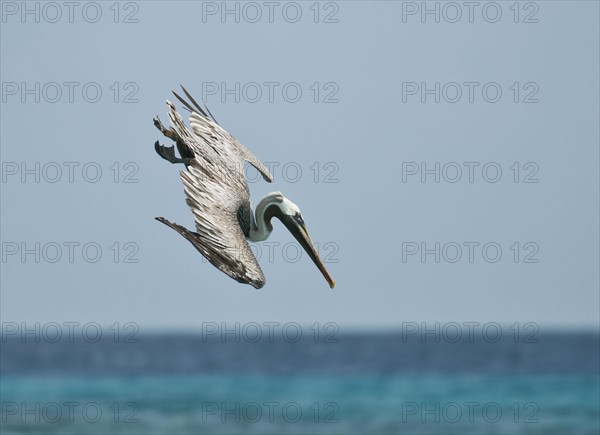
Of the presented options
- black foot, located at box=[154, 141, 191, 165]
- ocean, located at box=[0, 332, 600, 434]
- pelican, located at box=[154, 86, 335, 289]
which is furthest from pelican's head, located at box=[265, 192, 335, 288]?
ocean, located at box=[0, 332, 600, 434]

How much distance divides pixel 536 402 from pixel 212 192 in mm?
29504

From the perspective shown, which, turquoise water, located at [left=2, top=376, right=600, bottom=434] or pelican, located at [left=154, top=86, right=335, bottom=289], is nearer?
pelican, located at [left=154, top=86, right=335, bottom=289]

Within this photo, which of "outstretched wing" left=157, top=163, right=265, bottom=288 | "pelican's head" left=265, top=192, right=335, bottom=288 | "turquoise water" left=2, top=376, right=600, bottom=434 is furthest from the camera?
"turquoise water" left=2, top=376, right=600, bottom=434

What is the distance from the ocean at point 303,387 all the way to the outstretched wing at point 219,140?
18893mm

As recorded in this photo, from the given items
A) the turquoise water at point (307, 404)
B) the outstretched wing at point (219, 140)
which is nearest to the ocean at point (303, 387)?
the turquoise water at point (307, 404)

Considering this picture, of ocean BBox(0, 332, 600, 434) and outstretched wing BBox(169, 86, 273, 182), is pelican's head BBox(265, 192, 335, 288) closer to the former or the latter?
outstretched wing BBox(169, 86, 273, 182)

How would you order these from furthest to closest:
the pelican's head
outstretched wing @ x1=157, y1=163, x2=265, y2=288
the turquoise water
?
1. the turquoise water
2. the pelican's head
3. outstretched wing @ x1=157, y1=163, x2=265, y2=288

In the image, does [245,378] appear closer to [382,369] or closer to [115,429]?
[382,369]

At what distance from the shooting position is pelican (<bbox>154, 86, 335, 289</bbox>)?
17.2 metres

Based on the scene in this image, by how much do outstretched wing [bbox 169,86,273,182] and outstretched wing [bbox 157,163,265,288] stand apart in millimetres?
723

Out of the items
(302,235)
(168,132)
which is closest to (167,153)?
(168,132)

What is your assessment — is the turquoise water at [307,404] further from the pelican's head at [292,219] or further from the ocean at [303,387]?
the pelican's head at [292,219]

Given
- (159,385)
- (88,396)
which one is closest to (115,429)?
(88,396)

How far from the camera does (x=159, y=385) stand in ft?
180
